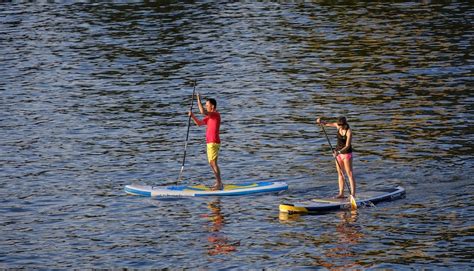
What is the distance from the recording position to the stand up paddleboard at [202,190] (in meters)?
32.5

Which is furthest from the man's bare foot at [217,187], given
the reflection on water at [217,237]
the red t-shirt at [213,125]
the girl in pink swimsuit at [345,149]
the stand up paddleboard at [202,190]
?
the girl in pink swimsuit at [345,149]

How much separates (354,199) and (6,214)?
1059cm

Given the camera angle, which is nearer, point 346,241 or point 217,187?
point 346,241

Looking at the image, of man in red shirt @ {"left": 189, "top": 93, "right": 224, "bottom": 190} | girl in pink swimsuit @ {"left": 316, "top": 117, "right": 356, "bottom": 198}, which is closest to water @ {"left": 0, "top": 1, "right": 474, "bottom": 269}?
man in red shirt @ {"left": 189, "top": 93, "right": 224, "bottom": 190}

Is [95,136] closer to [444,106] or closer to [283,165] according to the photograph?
[283,165]

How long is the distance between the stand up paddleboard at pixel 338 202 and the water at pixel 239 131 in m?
0.31

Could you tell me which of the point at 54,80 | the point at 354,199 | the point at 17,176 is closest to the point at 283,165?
the point at 354,199

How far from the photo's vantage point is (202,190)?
3288cm

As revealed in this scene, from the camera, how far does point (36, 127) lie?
44781 mm

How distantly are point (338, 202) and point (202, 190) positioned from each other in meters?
4.81

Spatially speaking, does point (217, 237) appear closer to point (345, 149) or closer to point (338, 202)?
point (338, 202)

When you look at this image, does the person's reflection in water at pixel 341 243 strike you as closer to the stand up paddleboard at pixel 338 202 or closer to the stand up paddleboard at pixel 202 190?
the stand up paddleboard at pixel 338 202

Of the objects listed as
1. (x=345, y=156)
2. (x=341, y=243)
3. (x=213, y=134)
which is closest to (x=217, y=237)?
(x=341, y=243)

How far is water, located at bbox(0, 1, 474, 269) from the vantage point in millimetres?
27625
